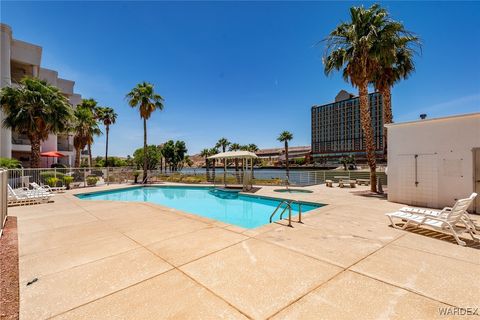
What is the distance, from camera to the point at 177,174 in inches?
861

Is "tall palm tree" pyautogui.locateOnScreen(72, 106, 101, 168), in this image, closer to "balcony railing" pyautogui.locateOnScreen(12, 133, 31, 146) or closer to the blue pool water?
"balcony railing" pyautogui.locateOnScreen(12, 133, 31, 146)

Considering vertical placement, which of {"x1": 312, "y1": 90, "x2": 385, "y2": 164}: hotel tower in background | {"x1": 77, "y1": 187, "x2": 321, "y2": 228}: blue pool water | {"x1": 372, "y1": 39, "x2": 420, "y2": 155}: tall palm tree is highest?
{"x1": 312, "y1": 90, "x2": 385, "y2": 164}: hotel tower in background

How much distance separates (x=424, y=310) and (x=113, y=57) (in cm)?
1899

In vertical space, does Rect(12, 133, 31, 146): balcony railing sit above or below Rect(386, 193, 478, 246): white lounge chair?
above

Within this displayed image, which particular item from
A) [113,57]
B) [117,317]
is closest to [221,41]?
[113,57]

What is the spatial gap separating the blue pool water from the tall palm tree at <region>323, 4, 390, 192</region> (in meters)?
6.74

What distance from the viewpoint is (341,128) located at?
10238 centimetres

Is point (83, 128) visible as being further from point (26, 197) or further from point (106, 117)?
point (26, 197)

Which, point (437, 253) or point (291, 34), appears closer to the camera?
point (437, 253)

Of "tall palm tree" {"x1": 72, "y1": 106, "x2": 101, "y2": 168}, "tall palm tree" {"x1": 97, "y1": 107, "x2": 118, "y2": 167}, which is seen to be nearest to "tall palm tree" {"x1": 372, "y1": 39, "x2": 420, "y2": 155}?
"tall palm tree" {"x1": 72, "y1": 106, "x2": 101, "y2": 168}

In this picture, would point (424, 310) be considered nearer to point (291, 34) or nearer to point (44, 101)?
point (291, 34)

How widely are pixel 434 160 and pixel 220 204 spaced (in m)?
9.52

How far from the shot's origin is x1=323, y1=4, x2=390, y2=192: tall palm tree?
11.0 m

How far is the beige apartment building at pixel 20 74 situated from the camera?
1942 cm
